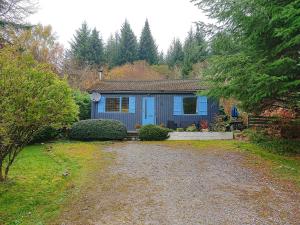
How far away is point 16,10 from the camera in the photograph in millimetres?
17766

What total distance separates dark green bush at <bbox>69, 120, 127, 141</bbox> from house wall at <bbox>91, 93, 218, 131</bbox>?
376cm

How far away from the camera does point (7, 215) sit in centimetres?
591

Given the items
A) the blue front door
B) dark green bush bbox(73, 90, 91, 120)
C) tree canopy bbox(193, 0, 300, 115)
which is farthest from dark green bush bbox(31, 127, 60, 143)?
tree canopy bbox(193, 0, 300, 115)

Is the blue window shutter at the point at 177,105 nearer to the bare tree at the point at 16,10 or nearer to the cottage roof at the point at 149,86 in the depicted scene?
the cottage roof at the point at 149,86

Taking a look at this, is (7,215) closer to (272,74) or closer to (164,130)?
(272,74)

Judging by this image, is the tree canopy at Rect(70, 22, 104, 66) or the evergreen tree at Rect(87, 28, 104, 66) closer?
the tree canopy at Rect(70, 22, 104, 66)

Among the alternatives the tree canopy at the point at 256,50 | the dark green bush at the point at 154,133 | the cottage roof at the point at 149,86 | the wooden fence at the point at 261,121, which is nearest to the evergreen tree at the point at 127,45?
the cottage roof at the point at 149,86

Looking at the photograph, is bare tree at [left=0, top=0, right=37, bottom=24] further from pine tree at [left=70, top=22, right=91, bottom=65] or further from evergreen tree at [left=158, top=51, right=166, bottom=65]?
evergreen tree at [left=158, top=51, right=166, bottom=65]

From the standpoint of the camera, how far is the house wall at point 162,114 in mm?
18828

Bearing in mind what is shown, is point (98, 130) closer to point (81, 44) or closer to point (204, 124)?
point (204, 124)

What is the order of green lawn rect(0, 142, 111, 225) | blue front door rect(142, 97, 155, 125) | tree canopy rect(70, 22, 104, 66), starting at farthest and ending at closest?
tree canopy rect(70, 22, 104, 66) < blue front door rect(142, 97, 155, 125) < green lawn rect(0, 142, 111, 225)

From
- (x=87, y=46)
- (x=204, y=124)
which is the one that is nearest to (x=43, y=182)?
(x=204, y=124)

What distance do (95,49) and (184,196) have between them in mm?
37753

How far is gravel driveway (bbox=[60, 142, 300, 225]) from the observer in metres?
5.61
